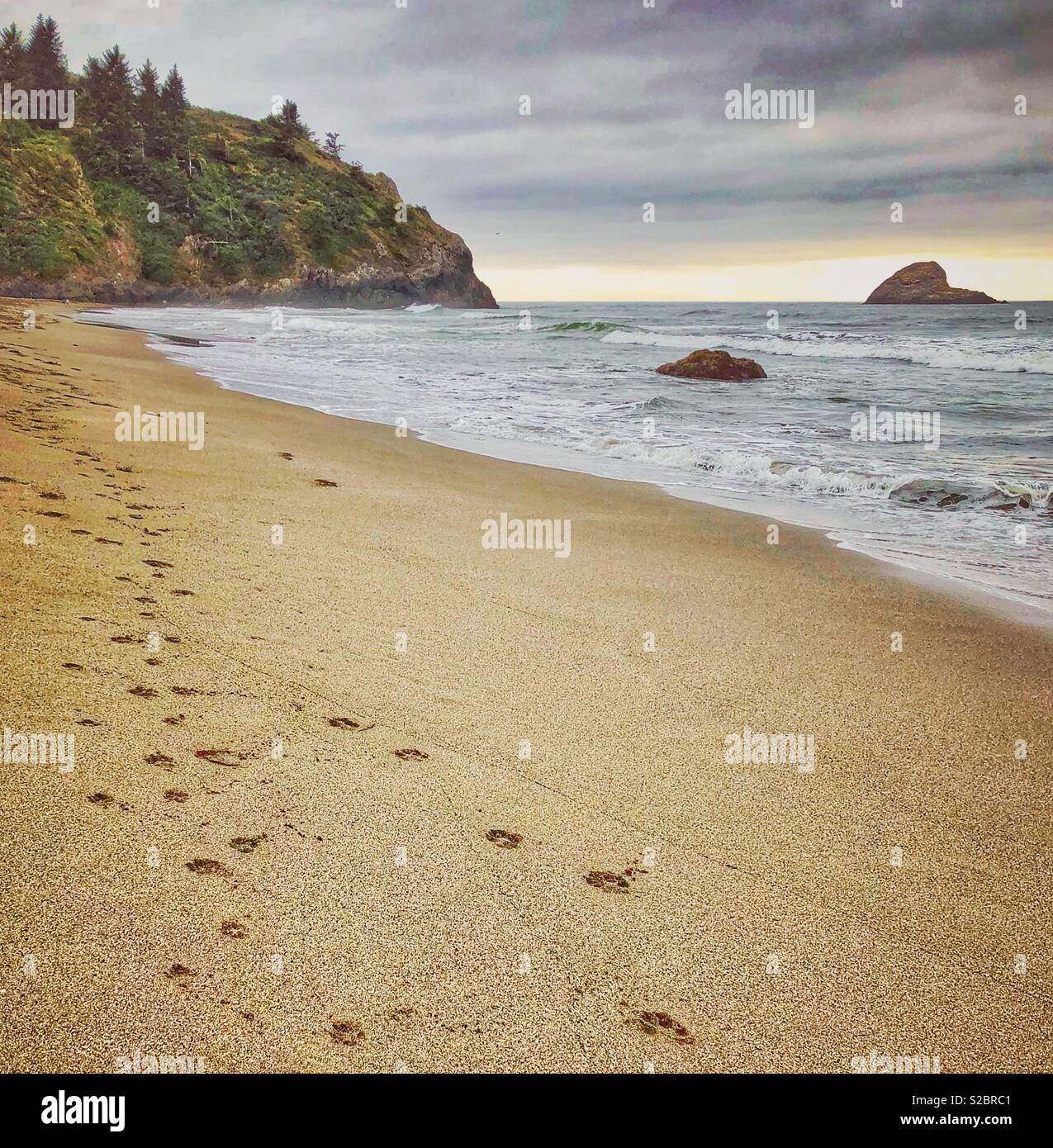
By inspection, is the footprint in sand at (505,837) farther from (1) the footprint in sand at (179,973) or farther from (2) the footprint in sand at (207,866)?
(1) the footprint in sand at (179,973)

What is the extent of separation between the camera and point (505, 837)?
111 inches

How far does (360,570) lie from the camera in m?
5.41

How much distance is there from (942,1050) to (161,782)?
8.56 ft

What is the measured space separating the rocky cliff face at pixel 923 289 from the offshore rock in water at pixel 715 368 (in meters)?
99.6

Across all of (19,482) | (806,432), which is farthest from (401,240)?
(19,482)

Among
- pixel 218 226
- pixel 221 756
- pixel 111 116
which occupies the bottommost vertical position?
pixel 221 756

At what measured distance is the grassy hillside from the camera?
57844 mm

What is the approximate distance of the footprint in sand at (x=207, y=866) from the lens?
2422mm

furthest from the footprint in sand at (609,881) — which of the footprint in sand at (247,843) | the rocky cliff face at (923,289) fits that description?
the rocky cliff face at (923,289)

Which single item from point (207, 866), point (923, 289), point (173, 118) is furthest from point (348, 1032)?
point (923, 289)

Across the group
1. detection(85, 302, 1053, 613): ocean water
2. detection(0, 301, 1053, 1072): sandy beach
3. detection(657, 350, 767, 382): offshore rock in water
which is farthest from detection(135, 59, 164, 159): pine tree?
detection(0, 301, 1053, 1072): sandy beach

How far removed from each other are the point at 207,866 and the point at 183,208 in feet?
284

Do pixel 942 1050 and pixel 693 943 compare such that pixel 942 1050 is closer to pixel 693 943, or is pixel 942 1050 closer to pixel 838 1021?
pixel 838 1021

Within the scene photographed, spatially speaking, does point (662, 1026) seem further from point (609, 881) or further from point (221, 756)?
point (221, 756)
